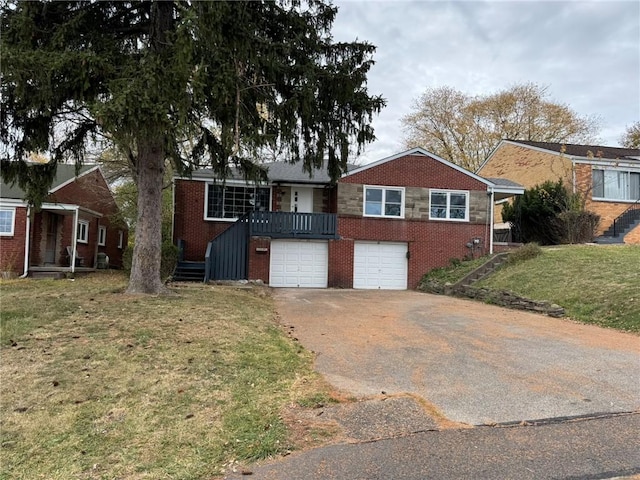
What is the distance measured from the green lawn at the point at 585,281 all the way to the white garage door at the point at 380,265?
444 cm

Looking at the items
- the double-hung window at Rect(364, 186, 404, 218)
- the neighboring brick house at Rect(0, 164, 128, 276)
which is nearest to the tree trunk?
the neighboring brick house at Rect(0, 164, 128, 276)

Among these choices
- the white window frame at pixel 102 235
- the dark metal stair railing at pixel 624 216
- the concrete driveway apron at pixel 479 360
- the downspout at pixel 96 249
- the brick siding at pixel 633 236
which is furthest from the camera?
the white window frame at pixel 102 235

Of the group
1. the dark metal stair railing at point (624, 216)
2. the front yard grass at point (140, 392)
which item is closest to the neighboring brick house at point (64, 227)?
the front yard grass at point (140, 392)

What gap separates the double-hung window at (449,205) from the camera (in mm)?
19578

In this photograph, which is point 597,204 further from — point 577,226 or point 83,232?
point 83,232

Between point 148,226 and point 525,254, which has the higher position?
point 148,226

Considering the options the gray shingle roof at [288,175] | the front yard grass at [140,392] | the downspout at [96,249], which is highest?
the gray shingle roof at [288,175]

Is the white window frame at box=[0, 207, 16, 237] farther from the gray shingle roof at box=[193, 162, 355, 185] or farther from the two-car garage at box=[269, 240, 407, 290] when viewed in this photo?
the two-car garage at box=[269, 240, 407, 290]

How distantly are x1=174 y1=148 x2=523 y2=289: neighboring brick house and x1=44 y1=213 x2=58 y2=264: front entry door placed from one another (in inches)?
268

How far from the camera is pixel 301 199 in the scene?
65.7 ft

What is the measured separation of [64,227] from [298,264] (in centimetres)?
1180

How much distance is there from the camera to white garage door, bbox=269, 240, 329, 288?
723 inches

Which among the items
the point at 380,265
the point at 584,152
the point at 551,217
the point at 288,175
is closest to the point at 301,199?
the point at 288,175

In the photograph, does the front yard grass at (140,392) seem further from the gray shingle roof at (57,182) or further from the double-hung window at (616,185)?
the double-hung window at (616,185)
